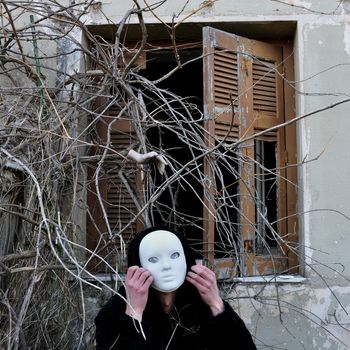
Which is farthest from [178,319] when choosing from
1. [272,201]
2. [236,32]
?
[236,32]

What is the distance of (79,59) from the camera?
4.41 metres

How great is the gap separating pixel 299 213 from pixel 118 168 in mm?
1109

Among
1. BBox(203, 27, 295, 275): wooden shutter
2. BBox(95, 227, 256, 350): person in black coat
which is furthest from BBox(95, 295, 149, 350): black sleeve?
BBox(203, 27, 295, 275): wooden shutter

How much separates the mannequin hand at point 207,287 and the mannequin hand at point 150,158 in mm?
551

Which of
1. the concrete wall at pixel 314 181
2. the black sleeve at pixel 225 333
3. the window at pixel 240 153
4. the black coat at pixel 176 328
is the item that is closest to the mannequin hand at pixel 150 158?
the window at pixel 240 153

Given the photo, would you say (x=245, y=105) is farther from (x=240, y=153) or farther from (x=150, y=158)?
(x=150, y=158)

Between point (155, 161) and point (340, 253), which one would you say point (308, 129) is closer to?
point (340, 253)

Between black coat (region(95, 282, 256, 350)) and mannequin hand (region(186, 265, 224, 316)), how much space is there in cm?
3

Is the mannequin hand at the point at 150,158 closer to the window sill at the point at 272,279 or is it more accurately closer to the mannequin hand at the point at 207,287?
the mannequin hand at the point at 207,287

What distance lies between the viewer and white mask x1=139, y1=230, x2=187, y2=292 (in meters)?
2.91

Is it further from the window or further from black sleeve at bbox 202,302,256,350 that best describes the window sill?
black sleeve at bbox 202,302,256,350

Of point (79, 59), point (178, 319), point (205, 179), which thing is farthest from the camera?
point (79, 59)

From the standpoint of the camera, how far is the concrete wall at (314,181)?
415cm

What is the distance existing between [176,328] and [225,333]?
8.0 inches
